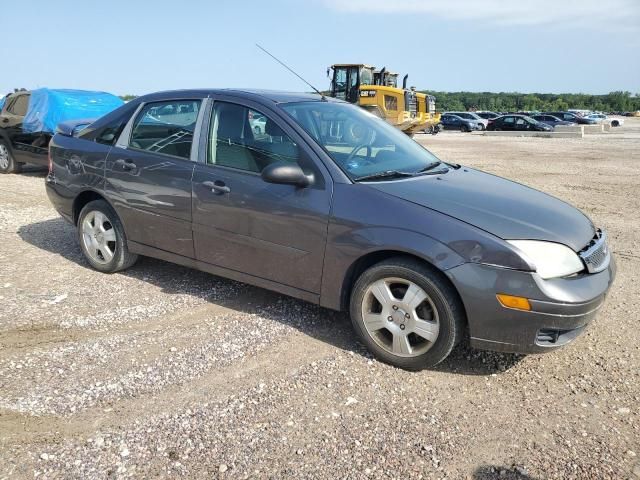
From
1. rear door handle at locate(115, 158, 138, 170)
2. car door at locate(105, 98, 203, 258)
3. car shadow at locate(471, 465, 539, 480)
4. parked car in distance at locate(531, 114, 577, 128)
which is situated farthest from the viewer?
parked car in distance at locate(531, 114, 577, 128)

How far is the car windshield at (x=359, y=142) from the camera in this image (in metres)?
3.77

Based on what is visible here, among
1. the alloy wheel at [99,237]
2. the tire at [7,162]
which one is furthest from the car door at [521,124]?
the alloy wheel at [99,237]

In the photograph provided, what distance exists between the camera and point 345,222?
346cm

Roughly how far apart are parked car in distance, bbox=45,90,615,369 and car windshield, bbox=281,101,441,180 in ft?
0.05

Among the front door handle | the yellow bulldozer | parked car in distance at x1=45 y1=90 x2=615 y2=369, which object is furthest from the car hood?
the yellow bulldozer

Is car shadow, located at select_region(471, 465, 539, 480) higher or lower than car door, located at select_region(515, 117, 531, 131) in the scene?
lower

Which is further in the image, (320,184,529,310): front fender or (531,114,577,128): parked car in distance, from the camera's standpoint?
(531,114,577,128): parked car in distance

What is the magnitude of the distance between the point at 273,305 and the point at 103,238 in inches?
71.6

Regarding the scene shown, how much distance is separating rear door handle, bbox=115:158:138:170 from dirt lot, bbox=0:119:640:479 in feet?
3.51

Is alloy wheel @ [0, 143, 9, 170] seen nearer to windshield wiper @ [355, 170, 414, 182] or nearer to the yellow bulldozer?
windshield wiper @ [355, 170, 414, 182]

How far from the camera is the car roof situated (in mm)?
4121

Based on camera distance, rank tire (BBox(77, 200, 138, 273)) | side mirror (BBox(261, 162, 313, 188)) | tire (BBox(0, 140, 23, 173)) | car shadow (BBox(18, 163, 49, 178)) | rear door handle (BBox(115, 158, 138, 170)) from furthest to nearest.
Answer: car shadow (BBox(18, 163, 49, 178))
tire (BBox(0, 140, 23, 173))
tire (BBox(77, 200, 138, 273))
rear door handle (BBox(115, 158, 138, 170))
side mirror (BBox(261, 162, 313, 188))

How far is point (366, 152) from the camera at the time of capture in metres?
3.99

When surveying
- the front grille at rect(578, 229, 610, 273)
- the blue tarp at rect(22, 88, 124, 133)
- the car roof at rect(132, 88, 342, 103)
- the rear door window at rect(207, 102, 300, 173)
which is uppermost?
the blue tarp at rect(22, 88, 124, 133)
